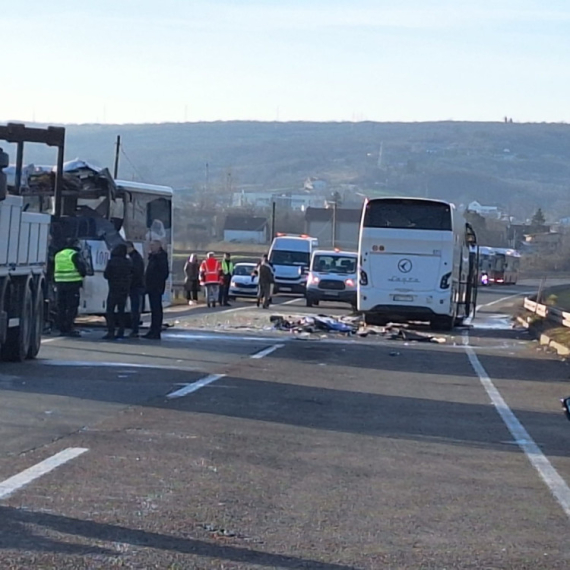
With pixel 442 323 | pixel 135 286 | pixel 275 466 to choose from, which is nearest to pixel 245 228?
pixel 442 323

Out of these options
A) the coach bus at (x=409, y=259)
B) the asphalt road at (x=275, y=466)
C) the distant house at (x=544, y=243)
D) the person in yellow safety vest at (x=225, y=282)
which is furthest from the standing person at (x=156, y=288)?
the distant house at (x=544, y=243)

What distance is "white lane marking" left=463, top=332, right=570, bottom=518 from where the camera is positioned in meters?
9.12

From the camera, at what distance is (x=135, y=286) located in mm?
23344

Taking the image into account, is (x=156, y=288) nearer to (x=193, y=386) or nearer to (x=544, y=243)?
(x=193, y=386)

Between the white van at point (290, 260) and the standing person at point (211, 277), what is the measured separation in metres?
11.4

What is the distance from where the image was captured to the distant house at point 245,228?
143000mm

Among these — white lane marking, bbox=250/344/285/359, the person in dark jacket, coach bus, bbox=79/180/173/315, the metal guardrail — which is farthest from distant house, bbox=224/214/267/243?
the person in dark jacket

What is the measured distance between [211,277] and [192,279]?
332cm

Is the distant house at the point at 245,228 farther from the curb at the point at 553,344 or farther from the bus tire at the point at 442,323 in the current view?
the curb at the point at 553,344

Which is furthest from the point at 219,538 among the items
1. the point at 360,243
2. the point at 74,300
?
the point at 360,243

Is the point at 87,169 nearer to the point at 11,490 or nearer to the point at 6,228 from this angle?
the point at 6,228

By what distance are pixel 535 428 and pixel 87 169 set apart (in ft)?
52.0

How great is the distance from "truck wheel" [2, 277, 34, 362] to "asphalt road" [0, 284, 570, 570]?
0.45m

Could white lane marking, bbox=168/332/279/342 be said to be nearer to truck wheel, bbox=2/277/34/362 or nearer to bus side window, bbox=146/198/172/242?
bus side window, bbox=146/198/172/242
